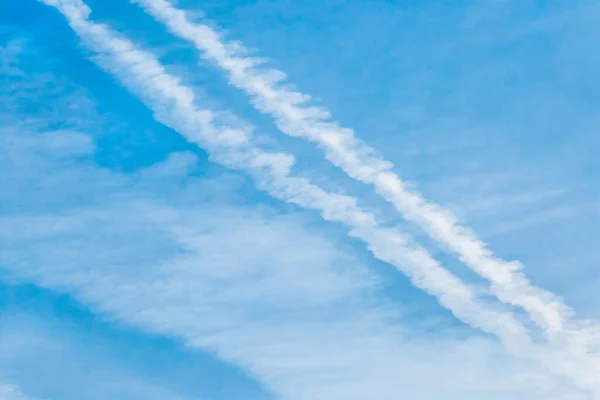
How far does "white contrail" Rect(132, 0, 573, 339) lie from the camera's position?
5.79 metres

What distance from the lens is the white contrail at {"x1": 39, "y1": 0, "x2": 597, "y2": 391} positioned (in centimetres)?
579

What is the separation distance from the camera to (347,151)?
19.1ft

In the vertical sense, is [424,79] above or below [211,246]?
above

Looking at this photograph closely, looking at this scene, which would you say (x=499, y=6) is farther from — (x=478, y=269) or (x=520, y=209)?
(x=478, y=269)

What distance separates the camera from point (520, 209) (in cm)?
588

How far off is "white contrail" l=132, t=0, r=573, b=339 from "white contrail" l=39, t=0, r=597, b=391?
0.17m

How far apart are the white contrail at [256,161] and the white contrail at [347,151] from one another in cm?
17

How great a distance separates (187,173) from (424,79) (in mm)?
1690

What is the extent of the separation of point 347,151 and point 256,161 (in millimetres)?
606

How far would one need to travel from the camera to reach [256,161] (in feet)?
19.3

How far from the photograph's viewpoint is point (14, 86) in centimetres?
585

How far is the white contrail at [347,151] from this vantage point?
19.0 ft

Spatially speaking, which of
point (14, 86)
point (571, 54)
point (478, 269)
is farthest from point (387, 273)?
point (14, 86)

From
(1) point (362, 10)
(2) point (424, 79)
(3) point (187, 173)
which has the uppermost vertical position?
(1) point (362, 10)
